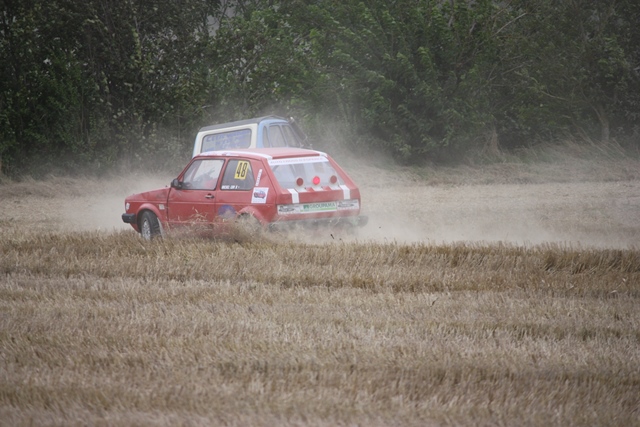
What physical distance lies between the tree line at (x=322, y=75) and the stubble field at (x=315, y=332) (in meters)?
14.4

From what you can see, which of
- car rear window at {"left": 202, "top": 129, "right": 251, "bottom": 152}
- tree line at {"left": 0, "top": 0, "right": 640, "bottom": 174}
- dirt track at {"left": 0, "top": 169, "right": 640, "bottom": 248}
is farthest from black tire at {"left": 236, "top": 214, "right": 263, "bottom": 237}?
tree line at {"left": 0, "top": 0, "right": 640, "bottom": 174}

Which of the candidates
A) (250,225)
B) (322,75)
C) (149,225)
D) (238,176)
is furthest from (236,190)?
(322,75)

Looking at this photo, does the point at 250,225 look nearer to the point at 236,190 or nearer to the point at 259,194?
the point at 259,194

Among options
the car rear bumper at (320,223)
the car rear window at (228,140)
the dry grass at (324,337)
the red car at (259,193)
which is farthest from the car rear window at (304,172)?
the car rear window at (228,140)

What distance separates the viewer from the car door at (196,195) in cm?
1188

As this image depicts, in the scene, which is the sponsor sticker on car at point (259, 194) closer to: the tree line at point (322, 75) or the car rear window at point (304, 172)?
the car rear window at point (304, 172)

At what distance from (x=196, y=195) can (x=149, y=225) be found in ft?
3.98

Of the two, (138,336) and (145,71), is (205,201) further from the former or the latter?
(145,71)

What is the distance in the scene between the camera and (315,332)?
20.4 feet

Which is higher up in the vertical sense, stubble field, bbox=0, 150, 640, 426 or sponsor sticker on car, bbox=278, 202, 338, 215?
sponsor sticker on car, bbox=278, 202, 338, 215

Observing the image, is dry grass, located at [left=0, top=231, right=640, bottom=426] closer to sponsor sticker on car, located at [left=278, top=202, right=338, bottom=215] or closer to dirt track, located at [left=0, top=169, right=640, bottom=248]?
sponsor sticker on car, located at [left=278, top=202, right=338, bottom=215]

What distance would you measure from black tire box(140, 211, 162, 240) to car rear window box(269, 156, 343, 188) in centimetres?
215

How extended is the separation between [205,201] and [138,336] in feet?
19.6

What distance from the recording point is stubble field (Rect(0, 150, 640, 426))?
4.66 meters
